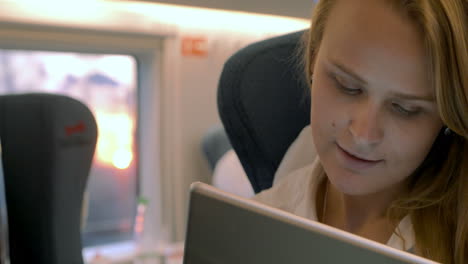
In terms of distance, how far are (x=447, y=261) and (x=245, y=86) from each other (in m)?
0.49

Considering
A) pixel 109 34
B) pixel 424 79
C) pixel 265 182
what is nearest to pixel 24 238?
pixel 265 182

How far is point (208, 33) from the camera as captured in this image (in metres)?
2.61

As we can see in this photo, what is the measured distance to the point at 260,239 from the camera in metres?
0.31

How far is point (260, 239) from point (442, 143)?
0.56 m

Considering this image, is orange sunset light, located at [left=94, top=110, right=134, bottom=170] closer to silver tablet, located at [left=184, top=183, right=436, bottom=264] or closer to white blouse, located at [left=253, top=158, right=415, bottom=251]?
white blouse, located at [left=253, top=158, right=415, bottom=251]

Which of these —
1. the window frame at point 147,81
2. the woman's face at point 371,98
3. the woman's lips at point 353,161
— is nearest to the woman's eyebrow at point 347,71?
the woman's face at point 371,98

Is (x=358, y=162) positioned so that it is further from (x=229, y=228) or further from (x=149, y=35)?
(x=149, y=35)

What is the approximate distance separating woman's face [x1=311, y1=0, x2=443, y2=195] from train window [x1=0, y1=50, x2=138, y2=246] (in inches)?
74.0

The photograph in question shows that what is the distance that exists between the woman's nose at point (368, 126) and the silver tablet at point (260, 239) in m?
0.32

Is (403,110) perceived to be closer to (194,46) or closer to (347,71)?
(347,71)

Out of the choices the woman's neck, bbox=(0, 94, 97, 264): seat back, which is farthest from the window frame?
the woman's neck

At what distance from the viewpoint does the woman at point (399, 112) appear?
59 centimetres

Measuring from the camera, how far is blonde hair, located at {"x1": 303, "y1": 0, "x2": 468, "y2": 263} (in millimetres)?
579

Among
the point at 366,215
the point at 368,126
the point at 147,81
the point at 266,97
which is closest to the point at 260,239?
the point at 368,126
